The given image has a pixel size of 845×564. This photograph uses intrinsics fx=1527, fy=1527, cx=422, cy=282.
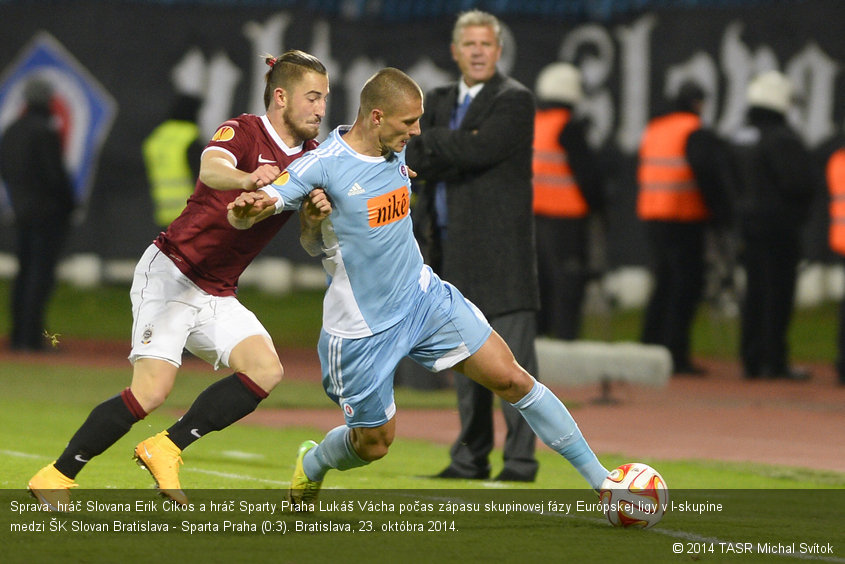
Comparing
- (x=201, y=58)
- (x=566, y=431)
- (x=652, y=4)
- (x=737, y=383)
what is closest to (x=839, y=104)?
(x=652, y=4)

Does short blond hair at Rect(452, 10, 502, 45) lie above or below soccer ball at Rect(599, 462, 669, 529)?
above

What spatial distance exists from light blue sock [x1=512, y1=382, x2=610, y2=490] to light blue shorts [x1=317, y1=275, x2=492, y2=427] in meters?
0.34

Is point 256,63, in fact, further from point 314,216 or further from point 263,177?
point 263,177

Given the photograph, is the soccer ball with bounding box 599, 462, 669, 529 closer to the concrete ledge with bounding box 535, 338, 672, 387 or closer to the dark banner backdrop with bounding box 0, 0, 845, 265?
the concrete ledge with bounding box 535, 338, 672, 387

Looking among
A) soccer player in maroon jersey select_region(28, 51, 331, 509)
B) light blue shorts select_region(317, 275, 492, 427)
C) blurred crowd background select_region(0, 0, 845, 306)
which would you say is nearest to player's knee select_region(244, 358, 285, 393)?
soccer player in maroon jersey select_region(28, 51, 331, 509)

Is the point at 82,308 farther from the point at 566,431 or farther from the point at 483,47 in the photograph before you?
the point at 566,431

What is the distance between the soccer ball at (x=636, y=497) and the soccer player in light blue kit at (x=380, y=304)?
0.13 meters

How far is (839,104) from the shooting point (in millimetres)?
16062

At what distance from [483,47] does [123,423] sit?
286 cm

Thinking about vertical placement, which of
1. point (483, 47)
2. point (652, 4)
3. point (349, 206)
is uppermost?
point (652, 4)

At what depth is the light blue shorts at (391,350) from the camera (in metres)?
6.03

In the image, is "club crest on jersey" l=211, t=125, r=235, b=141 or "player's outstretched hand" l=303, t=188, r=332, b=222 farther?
"club crest on jersey" l=211, t=125, r=235, b=141

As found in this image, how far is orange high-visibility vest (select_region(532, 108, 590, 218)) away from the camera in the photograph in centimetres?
1320

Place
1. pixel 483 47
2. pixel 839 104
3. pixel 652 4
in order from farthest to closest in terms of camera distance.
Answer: pixel 652 4 → pixel 839 104 → pixel 483 47
